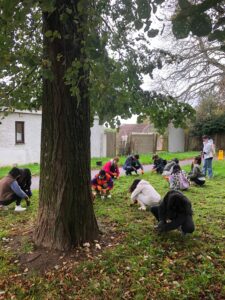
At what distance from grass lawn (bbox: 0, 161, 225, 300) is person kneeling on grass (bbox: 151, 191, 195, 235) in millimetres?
213

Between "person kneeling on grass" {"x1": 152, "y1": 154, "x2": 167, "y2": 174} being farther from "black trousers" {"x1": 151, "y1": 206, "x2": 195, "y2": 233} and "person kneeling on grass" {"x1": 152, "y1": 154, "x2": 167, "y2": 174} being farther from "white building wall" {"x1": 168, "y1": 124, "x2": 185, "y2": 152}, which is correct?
"white building wall" {"x1": 168, "y1": 124, "x2": 185, "y2": 152}

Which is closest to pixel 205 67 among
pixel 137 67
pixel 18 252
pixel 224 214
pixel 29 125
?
pixel 29 125

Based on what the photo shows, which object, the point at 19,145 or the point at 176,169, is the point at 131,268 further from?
the point at 19,145

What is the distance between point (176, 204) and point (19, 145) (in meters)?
15.1

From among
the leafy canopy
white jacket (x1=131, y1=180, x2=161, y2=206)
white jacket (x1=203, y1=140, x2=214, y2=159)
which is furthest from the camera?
white jacket (x1=203, y1=140, x2=214, y2=159)

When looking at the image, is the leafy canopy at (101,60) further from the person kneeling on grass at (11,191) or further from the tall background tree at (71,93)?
the person kneeling on grass at (11,191)

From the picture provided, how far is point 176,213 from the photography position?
17.6 feet

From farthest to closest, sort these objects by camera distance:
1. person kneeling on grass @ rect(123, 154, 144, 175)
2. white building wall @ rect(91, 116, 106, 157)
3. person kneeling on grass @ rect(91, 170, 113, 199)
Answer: white building wall @ rect(91, 116, 106, 157) < person kneeling on grass @ rect(123, 154, 144, 175) < person kneeling on grass @ rect(91, 170, 113, 199)

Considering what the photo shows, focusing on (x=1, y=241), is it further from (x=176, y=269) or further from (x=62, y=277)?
(x=176, y=269)

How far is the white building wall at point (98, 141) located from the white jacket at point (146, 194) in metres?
15.7

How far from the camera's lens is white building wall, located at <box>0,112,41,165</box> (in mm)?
18016

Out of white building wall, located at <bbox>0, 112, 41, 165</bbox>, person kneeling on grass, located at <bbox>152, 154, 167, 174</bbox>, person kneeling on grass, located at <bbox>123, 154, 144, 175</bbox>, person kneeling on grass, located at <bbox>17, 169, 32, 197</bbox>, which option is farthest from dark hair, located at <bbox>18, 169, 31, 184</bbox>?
white building wall, located at <bbox>0, 112, 41, 165</bbox>

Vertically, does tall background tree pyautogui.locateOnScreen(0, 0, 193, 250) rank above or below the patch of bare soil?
above

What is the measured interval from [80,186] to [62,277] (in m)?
1.32
